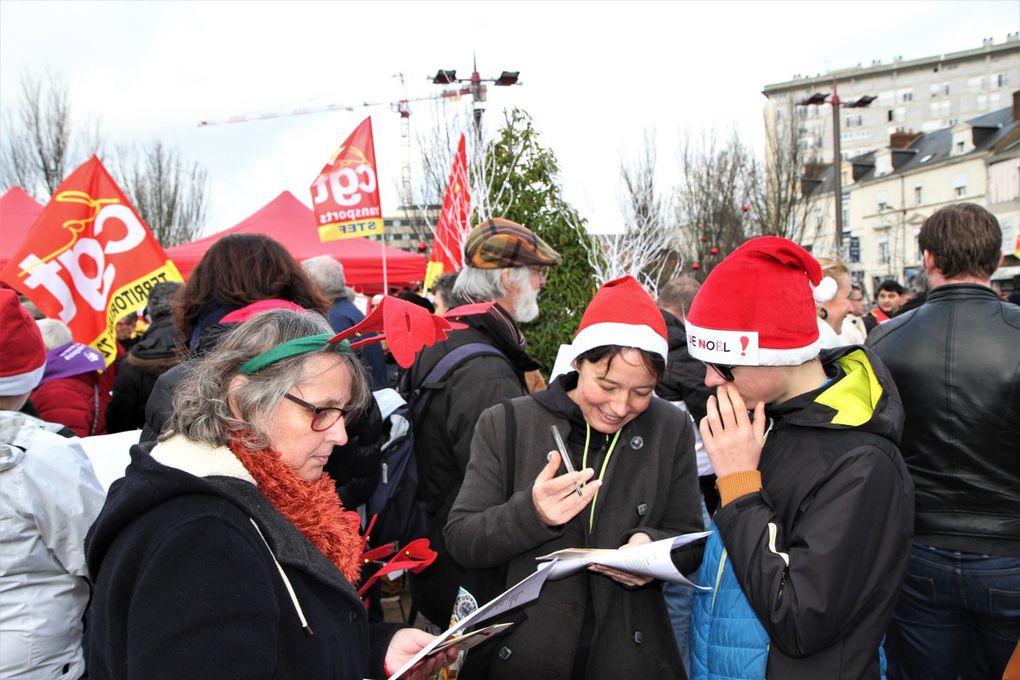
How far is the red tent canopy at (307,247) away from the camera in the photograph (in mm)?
11766

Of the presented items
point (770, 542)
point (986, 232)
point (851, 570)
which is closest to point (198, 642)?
point (770, 542)

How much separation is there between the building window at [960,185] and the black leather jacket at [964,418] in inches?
1941

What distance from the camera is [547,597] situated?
2.38 m

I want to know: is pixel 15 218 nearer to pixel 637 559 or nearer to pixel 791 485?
pixel 637 559

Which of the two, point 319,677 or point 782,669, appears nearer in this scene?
point 319,677

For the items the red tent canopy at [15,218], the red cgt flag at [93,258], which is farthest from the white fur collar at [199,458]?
the red tent canopy at [15,218]

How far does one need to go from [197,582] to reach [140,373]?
13.0 feet

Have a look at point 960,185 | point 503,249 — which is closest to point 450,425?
point 503,249

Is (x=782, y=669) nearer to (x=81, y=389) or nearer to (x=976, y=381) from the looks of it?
(x=976, y=381)

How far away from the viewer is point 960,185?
4541cm

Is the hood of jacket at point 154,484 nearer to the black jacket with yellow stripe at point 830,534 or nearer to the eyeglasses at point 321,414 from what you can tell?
the eyeglasses at point 321,414

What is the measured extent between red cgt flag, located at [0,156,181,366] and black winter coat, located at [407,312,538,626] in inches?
119

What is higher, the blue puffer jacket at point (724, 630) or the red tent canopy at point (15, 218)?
the red tent canopy at point (15, 218)

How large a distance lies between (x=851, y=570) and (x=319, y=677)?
127 cm
